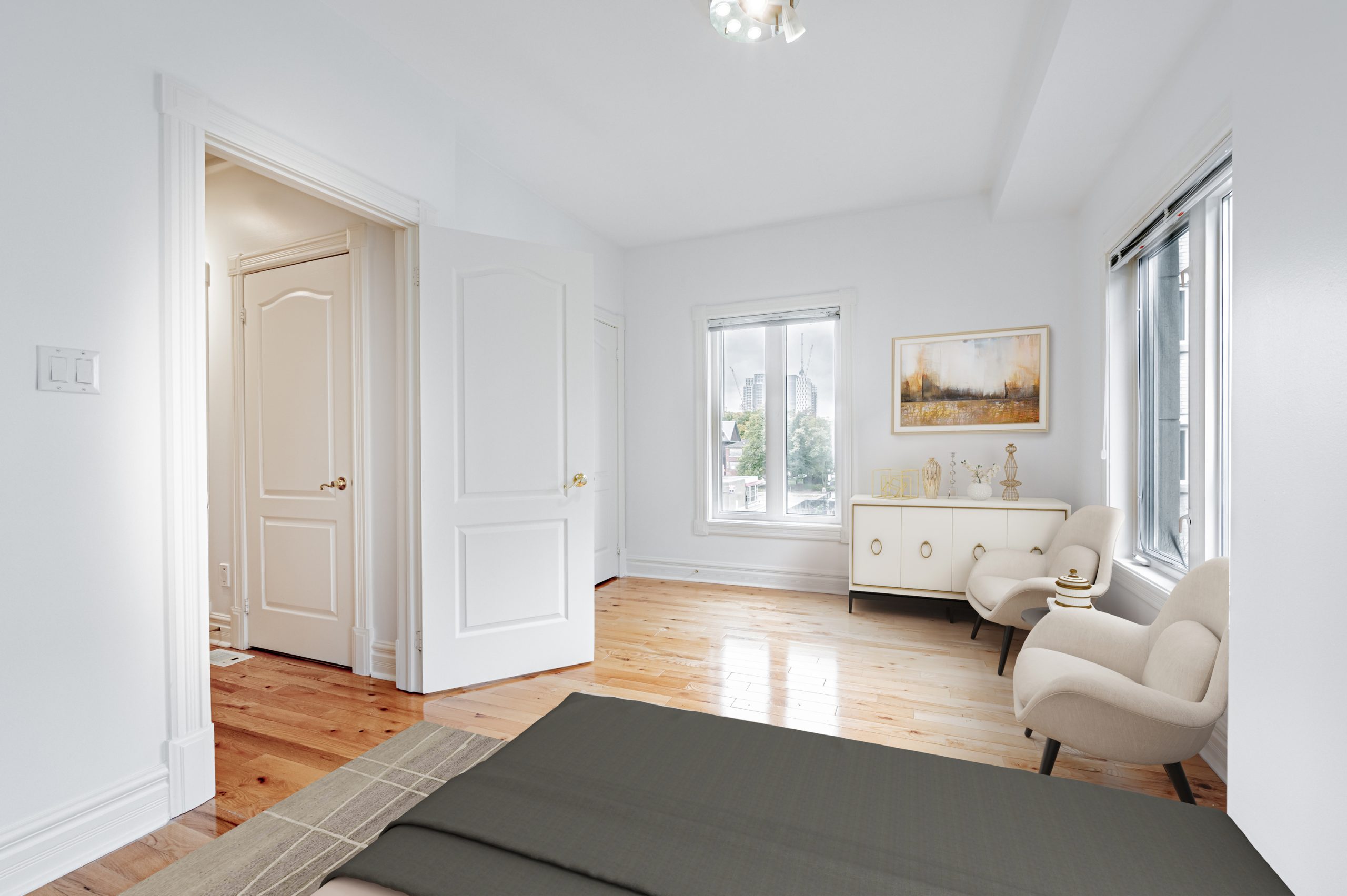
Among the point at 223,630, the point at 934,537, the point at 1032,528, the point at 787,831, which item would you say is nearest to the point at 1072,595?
the point at 1032,528

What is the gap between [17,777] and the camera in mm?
1491

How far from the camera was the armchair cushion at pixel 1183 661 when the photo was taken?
156 centimetres

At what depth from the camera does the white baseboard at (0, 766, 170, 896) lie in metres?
1.49

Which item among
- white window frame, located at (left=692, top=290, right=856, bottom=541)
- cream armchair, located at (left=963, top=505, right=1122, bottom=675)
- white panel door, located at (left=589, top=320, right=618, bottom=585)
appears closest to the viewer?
cream armchair, located at (left=963, top=505, right=1122, bottom=675)

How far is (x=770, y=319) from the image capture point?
15.0 ft

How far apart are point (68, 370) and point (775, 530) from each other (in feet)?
12.7

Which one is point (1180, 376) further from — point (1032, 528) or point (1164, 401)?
point (1032, 528)

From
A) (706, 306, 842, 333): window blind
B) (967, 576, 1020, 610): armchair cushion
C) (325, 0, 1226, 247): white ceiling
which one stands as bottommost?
(967, 576, 1020, 610): armchair cushion

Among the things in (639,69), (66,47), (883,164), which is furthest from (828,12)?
(66,47)

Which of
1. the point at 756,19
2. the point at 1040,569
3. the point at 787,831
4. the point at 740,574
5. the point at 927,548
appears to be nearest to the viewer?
the point at 787,831

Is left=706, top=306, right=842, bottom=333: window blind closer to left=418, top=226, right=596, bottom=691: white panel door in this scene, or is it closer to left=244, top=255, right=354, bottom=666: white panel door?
left=418, top=226, right=596, bottom=691: white panel door

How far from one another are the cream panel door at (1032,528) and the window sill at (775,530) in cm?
112

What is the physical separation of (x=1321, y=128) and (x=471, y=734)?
2.68m

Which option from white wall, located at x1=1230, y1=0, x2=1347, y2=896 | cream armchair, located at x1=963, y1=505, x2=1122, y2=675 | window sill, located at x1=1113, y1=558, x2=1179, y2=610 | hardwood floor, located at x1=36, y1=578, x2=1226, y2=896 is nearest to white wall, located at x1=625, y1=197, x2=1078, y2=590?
cream armchair, located at x1=963, y1=505, x2=1122, y2=675
